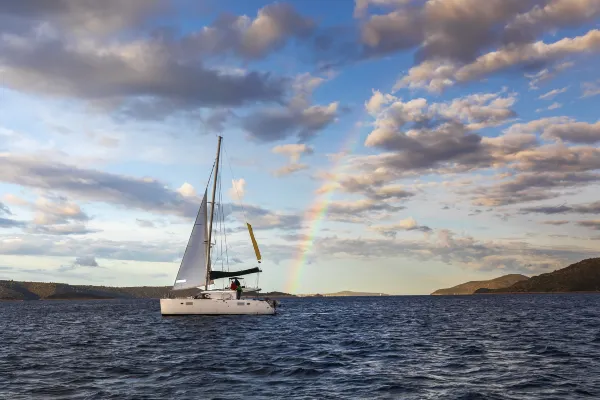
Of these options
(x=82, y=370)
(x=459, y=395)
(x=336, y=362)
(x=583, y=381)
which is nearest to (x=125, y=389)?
(x=82, y=370)

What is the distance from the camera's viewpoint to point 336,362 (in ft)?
92.2

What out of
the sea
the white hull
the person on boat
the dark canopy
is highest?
the dark canopy

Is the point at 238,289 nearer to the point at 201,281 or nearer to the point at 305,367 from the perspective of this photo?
the point at 201,281

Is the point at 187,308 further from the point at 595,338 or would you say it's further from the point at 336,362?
the point at 595,338

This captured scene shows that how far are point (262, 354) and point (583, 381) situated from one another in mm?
17653

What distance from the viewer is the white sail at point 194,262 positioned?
62281mm

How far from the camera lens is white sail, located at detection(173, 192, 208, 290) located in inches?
2452

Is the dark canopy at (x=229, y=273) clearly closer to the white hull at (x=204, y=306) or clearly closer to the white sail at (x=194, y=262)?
the white sail at (x=194, y=262)

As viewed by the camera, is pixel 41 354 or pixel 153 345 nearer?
pixel 41 354

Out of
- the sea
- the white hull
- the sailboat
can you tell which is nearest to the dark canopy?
the sailboat

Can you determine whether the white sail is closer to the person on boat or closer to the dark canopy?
the dark canopy

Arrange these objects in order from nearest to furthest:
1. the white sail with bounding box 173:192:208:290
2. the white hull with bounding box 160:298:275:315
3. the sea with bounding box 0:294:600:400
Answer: the sea with bounding box 0:294:600:400 → the white hull with bounding box 160:298:275:315 → the white sail with bounding box 173:192:208:290

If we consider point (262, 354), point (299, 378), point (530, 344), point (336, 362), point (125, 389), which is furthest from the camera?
point (530, 344)

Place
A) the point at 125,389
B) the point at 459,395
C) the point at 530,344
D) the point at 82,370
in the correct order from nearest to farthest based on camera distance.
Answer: the point at 459,395 < the point at 125,389 < the point at 82,370 < the point at 530,344
